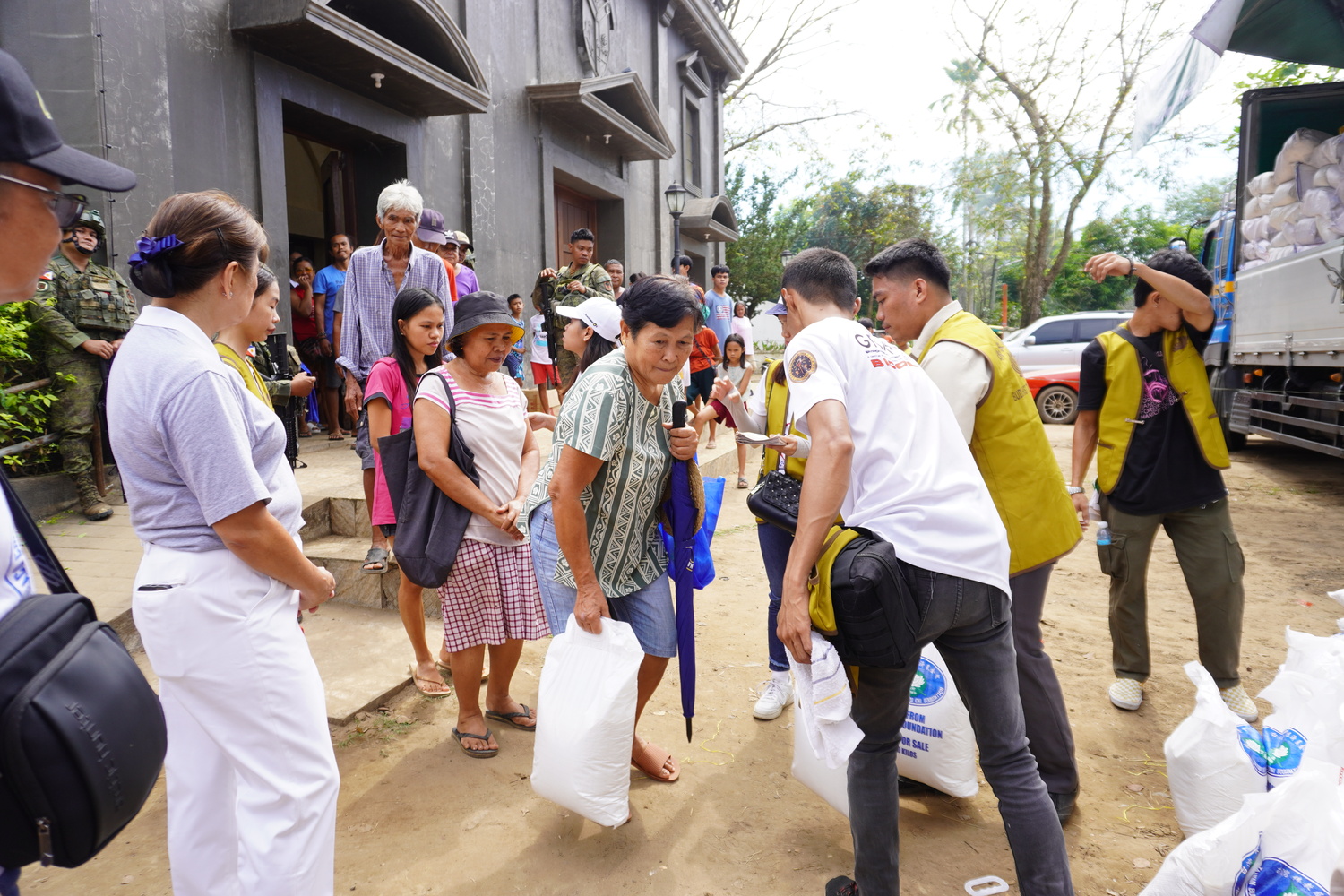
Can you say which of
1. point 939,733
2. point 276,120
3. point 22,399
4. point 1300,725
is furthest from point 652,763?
point 276,120

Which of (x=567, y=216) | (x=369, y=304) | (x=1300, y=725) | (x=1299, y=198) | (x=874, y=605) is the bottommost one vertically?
(x=1300, y=725)

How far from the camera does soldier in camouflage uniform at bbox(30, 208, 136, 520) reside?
4859mm

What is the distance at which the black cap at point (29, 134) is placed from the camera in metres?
1.06

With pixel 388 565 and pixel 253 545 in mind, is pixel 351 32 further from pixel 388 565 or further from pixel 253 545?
pixel 253 545

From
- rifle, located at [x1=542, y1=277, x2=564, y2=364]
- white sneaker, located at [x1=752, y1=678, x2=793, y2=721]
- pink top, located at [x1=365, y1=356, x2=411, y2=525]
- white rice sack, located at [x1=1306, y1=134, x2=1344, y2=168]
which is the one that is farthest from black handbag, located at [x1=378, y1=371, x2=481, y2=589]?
white rice sack, located at [x1=1306, y1=134, x2=1344, y2=168]

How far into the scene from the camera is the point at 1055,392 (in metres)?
13.1

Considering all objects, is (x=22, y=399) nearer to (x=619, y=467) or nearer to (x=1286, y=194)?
(x=619, y=467)

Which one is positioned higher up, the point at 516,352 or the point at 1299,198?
the point at 1299,198

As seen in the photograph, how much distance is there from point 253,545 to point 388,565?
2853 mm

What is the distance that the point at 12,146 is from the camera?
1069 millimetres

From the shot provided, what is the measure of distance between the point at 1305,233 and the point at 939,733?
257 inches

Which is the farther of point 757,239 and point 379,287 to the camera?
point 757,239

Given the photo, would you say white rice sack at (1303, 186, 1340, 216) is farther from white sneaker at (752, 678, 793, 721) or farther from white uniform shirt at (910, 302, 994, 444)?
white sneaker at (752, 678, 793, 721)

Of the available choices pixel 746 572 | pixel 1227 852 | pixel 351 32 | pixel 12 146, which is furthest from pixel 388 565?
pixel 351 32
